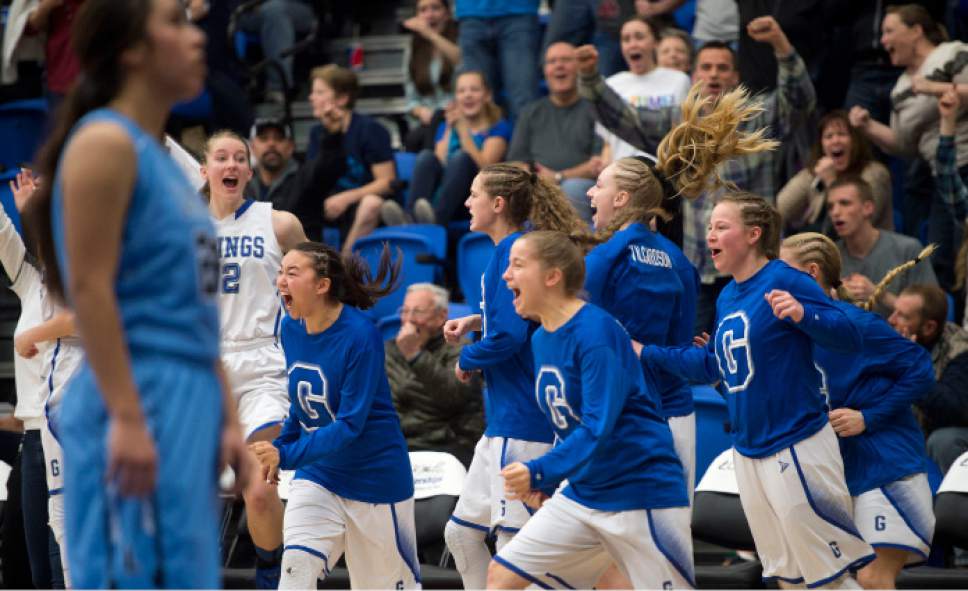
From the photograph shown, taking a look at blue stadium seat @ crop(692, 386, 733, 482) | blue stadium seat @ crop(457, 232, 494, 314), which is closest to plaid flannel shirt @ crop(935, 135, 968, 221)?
blue stadium seat @ crop(692, 386, 733, 482)

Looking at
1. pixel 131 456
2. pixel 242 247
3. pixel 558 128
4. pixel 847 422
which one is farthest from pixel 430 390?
pixel 131 456

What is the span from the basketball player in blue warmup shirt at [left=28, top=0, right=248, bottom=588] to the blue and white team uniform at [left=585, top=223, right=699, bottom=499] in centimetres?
303

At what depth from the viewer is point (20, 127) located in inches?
432

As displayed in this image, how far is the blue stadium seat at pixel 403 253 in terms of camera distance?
31.7 ft

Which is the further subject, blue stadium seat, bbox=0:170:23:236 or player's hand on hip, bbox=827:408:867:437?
blue stadium seat, bbox=0:170:23:236

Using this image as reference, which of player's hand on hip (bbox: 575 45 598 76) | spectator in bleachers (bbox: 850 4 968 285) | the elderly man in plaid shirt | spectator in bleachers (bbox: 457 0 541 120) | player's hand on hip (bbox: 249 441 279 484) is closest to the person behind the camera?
player's hand on hip (bbox: 249 441 279 484)

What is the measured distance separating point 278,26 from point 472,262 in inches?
161

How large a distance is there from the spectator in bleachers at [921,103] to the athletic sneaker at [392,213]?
3.21 m

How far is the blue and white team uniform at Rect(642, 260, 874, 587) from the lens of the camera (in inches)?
215

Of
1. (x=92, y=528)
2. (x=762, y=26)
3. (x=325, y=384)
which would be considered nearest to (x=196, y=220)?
(x=92, y=528)

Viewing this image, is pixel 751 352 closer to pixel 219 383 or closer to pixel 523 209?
pixel 523 209

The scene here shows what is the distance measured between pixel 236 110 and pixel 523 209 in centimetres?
559

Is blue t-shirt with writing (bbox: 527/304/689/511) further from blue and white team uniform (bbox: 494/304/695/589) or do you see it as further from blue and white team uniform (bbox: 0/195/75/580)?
blue and white team uniform (bbox: 0/195/75/580)

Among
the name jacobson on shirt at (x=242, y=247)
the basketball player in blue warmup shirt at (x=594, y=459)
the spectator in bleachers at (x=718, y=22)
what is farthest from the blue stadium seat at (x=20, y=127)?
the basketball player in blue warmup shirt at (x=594, y=459)
